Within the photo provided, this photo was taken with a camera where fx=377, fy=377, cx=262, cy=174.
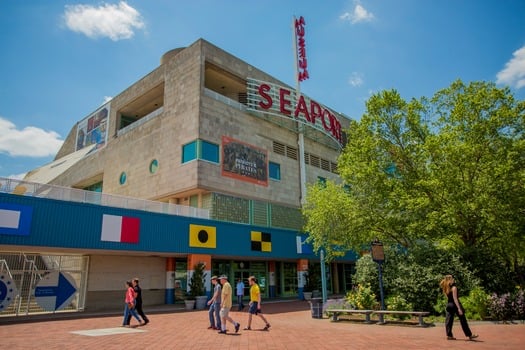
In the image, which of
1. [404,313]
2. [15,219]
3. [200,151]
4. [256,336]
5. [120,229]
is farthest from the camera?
[200,151]

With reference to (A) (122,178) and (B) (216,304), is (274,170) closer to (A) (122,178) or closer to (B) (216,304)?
(A) (122,178)

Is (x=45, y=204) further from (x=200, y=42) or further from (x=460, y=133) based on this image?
(x=460, y=133)

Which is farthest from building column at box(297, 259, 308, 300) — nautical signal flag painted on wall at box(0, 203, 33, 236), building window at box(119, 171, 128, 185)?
nautical signal flag painted on wall at box(0, 203, 33, 236)

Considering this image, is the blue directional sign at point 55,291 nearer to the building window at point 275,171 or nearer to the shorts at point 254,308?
the shorts at point 254,308

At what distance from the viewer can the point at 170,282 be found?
23.3 m

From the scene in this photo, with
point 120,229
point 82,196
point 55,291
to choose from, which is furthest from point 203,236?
point 55,291

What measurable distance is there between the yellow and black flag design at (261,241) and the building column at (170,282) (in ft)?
17.4

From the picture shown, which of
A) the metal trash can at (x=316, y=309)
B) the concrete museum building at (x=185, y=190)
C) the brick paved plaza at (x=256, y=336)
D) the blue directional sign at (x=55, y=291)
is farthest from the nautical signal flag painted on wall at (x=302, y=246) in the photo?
the blue directional sign at (x=55, y=291)

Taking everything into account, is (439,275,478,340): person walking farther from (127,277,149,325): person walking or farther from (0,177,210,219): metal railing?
(0,177,210,219): metal railing

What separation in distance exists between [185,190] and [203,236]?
4211 millimetres

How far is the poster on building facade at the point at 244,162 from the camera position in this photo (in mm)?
26156

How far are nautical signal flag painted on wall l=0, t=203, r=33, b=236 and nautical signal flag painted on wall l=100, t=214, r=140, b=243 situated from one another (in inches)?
125

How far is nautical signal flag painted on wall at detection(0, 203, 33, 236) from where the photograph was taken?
15.1m

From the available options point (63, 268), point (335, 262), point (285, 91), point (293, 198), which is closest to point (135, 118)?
point (285, 91)
